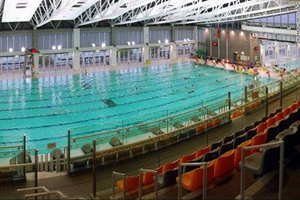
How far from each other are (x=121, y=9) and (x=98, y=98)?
268 inches

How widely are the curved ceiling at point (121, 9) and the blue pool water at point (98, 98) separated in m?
4.92

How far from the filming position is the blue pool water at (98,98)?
685 inches

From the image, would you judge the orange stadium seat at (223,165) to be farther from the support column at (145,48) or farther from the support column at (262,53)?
the support column at (145,48)

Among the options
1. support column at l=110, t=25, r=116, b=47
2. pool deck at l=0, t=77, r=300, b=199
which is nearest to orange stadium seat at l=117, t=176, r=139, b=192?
pool deck at l=0, t=77, r=300, b=199

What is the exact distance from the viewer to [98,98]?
961 inches

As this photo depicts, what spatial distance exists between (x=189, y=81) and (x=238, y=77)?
4.70 m

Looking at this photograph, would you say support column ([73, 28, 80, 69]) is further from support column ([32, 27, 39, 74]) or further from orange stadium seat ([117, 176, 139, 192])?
orange stadium seat ([117, 176, 139, 192])

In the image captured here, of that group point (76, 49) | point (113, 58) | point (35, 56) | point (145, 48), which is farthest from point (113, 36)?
point (35, 56)

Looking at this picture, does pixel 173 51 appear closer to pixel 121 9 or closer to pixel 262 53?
pixel 262 53

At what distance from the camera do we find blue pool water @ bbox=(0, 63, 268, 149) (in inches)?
685

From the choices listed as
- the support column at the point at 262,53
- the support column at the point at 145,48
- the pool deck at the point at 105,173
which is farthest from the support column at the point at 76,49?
the pool deck at the point at 105,173

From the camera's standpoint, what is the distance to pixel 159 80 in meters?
30.9

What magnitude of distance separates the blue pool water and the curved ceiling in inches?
194

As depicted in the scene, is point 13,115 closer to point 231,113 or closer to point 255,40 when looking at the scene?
point 231,113
